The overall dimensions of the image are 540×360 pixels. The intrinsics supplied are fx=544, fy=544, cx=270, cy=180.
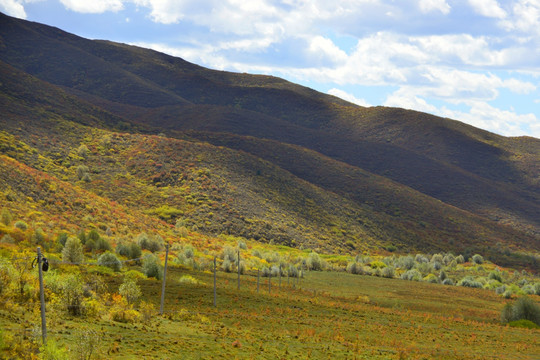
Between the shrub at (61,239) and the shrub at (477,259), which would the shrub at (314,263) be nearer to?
the shrub at (61,239)

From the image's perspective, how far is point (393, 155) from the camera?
150 meters

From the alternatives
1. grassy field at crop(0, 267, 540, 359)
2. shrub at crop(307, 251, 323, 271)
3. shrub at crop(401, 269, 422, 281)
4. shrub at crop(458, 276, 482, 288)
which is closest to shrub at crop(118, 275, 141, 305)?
grassy field at crop(0, 267, 540, 359)

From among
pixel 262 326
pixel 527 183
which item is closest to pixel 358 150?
pixel 527 183

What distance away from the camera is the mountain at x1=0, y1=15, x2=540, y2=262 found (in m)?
75.7

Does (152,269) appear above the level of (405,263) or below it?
above

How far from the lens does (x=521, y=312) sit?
39531 mm

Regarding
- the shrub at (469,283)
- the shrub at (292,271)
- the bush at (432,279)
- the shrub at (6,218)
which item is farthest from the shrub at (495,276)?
the shrub at (6,218)

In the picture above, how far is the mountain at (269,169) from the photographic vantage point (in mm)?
Answer: 75688

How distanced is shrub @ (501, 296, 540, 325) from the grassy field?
935mm

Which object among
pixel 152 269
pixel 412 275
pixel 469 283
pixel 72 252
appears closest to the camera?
pixel 72 252

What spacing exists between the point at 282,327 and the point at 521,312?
22410 mm

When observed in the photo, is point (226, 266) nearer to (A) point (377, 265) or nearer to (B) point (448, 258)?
(A) point (377, 265)

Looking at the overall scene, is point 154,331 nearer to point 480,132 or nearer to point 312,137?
point 312,137

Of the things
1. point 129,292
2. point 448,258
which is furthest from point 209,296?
point 448,258
